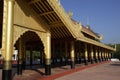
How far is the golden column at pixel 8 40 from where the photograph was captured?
848cm

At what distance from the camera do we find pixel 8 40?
342 inches

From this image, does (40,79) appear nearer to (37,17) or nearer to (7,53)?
(7,53)

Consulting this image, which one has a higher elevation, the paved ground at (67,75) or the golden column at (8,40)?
the golden column at (8,40)

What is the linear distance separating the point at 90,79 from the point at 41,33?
12.8ft

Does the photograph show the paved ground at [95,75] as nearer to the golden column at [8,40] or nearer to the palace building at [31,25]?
the palace building at [31,25]

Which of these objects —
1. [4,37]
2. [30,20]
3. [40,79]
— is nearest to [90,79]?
[40,79]

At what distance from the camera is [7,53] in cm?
859

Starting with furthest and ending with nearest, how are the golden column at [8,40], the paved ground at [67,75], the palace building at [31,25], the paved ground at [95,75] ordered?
the paved ground at [95,75]
the paved ground at [67,75]
the palace building at [31,25]
the golden column at [8,40]

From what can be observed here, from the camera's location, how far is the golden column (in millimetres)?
8484

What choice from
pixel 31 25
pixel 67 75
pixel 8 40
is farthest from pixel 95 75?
pixel 8 40

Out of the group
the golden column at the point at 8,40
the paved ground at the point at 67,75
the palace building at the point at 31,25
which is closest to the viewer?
the golden column at the point at 8,40

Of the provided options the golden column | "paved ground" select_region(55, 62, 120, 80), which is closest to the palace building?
the golden column

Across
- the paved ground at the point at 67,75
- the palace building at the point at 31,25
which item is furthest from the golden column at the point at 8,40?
the paved ground at the point at 67,75

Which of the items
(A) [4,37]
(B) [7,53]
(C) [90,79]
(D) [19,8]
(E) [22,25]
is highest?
(D) [19,8]
